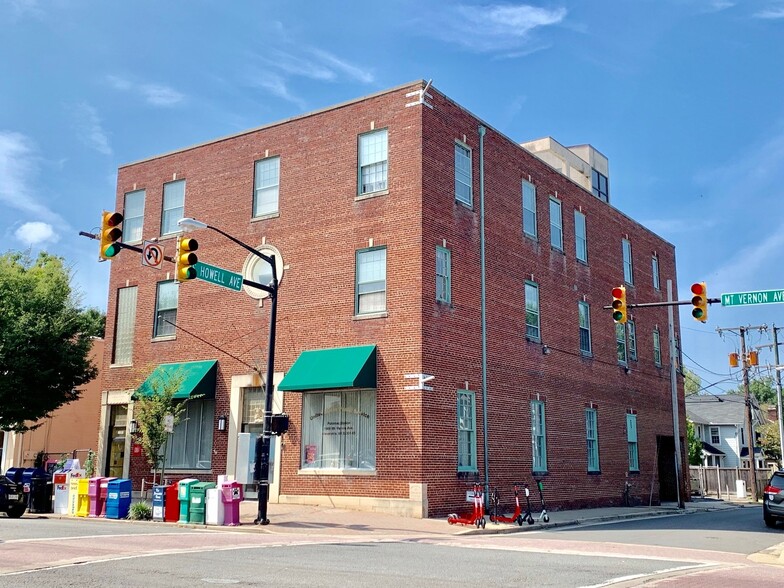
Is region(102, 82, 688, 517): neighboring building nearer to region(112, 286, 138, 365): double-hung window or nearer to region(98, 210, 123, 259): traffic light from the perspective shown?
region(112, 286, 138, 365): double-hung window

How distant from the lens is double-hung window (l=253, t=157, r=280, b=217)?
2780 cm

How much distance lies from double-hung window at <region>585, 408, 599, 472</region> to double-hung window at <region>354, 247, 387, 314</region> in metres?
11.5

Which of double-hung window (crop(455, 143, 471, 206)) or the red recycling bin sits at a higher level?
double-hung window (crop(455, 143, 471, 206))

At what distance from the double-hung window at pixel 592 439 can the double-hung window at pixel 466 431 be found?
322 inches

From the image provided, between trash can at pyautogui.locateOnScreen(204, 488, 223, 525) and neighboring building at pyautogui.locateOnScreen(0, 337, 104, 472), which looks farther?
neighboring building at pyautogui.locateOnScreen(0, 337, 104, 472)

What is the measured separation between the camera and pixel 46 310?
3006cm

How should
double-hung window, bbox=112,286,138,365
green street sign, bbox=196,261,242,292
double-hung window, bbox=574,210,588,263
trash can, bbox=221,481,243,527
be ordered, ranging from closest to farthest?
green street sign, bbox=196,261,242,292 → trash can, bbox=221,481,243,527 → double-hung window, bbox=112,286,138,365 → double-hung window, bbox=574,210,588,263

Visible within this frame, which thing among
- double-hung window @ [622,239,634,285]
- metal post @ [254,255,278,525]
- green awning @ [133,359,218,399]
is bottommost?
metal post @ [254,255,278,525]

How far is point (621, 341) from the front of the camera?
35812 mm

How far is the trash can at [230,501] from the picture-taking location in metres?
20.3

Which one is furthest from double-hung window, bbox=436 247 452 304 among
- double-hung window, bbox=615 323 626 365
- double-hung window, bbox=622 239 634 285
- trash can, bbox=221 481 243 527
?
double-hung window, bbox=622 239 634 285

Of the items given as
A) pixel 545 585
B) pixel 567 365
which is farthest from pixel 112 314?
pixel 545 585

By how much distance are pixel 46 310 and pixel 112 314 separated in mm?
2367

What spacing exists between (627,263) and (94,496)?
25027 mm
